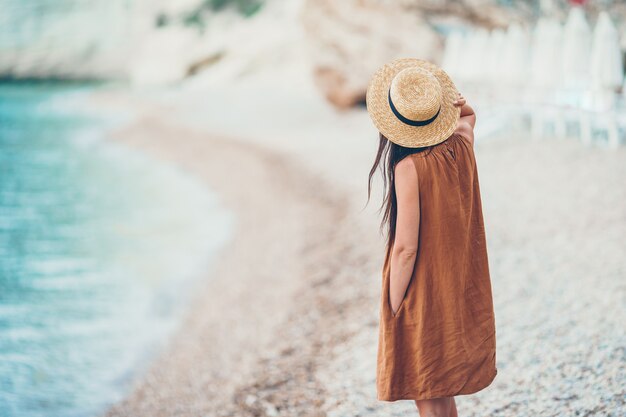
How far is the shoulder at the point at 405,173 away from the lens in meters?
1.81

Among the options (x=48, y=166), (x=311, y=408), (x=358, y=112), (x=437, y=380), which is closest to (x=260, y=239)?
(x=311, y=408)

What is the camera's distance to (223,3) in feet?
145

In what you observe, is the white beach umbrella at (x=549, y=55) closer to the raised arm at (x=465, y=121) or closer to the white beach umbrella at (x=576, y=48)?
the white beach umbrella at (x=576, y=48)

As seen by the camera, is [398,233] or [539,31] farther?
[539,31]

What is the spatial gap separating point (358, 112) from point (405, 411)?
12777 millimetres

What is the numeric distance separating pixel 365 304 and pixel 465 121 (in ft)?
8.79

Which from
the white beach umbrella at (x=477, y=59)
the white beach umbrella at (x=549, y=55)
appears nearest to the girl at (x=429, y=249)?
the white beach umbrella at (x=549, y=55)

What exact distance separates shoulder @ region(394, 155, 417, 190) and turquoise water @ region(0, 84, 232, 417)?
368 centimetres

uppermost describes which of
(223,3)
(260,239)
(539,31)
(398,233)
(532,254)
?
(223,3)

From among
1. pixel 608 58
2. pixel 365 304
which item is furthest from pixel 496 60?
pixel 365 304

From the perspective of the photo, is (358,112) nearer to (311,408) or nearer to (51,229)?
(51,229)

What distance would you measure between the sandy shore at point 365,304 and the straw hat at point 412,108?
1.65 m

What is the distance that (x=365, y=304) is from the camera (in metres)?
4.54

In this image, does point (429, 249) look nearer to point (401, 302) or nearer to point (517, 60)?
point (401, 302)
